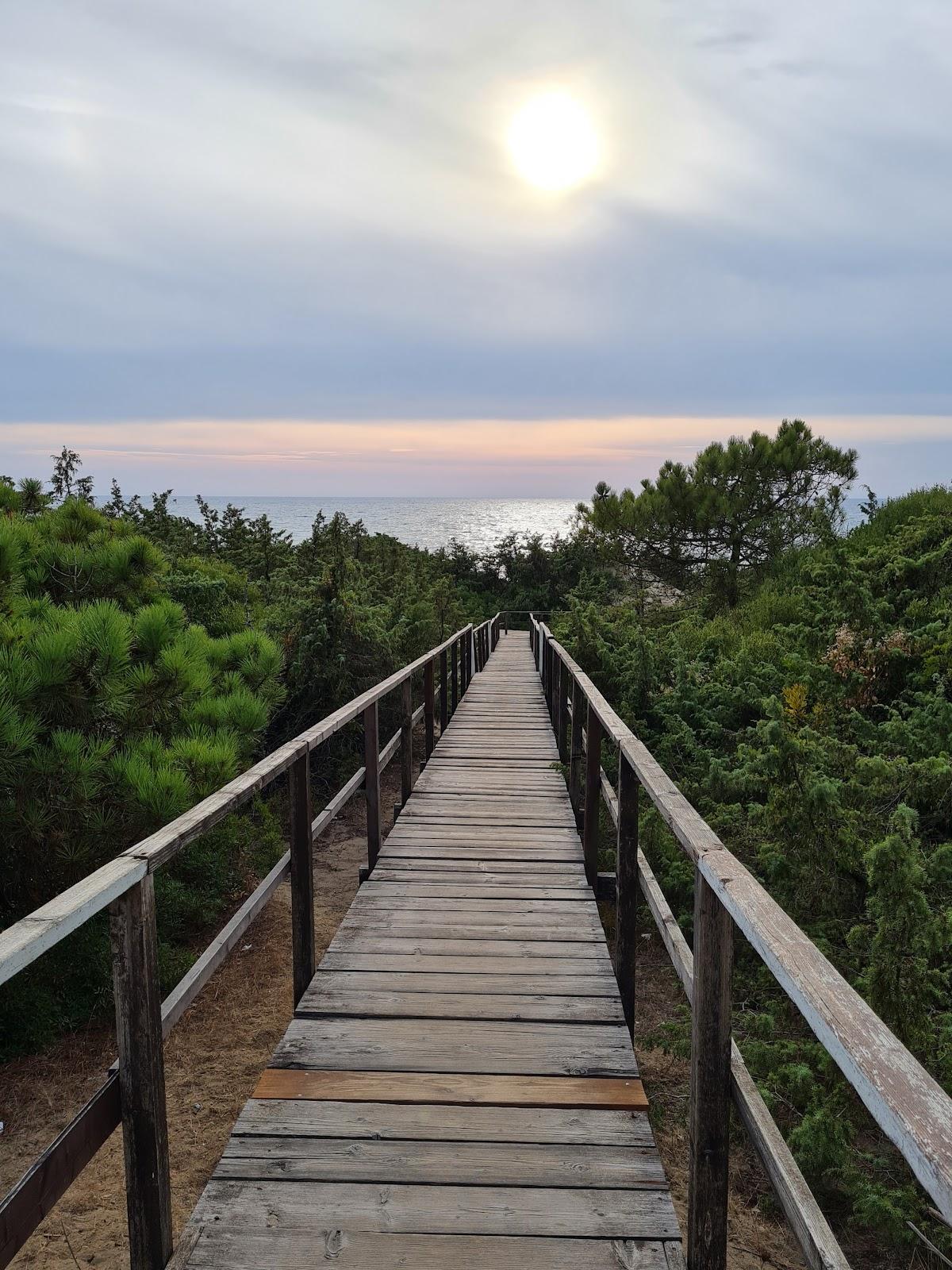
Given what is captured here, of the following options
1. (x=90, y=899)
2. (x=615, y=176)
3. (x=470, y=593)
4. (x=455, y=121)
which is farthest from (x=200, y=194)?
(x=470, y=593)

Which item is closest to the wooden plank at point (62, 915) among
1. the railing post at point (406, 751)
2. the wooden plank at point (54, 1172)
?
the wooden plank at point (54, 1172)

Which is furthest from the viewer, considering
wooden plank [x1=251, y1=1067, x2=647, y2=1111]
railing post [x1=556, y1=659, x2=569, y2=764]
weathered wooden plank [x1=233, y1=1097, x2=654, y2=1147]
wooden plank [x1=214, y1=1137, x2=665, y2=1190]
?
railing post [x1=556, y1=659, x2=569, y2=764]

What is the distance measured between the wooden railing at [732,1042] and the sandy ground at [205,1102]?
916mm

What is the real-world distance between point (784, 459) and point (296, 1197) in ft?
61.0

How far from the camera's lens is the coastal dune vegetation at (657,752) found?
2697 mm

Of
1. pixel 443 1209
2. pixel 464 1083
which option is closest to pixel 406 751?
pixel 464 1083

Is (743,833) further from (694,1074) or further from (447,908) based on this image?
(694,1074)

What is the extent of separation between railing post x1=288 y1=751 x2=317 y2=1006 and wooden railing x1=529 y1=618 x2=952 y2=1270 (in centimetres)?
110

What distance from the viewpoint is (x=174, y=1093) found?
161 inches

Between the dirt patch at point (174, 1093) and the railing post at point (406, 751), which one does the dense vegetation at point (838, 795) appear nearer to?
the railing post at point (406, 751)

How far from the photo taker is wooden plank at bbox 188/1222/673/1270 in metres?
1.72

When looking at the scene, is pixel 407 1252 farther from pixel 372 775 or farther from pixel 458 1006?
pixel 372 775

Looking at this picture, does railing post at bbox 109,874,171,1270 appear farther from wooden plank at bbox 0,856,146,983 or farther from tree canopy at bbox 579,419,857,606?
tree canopy at bbox 579,419,857,606

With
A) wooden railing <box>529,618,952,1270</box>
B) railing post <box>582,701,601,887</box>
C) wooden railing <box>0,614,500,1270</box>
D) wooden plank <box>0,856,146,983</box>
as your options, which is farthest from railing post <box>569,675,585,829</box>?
wooden plank <box>0,856,146,983</box>
